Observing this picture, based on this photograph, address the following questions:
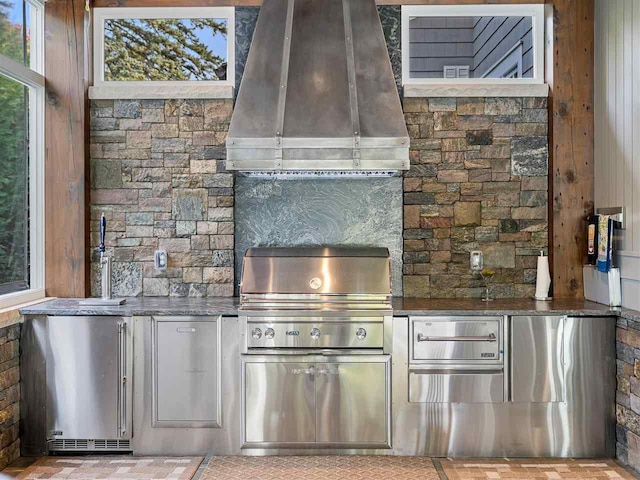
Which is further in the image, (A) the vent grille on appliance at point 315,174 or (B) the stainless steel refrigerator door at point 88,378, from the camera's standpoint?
(A) the vent grille on appliance at point 315,174

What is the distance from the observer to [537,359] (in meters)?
Result: 3.27

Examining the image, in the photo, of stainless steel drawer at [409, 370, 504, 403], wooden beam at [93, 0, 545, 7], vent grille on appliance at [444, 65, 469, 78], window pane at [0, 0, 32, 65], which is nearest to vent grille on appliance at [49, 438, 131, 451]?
stainless steel drawer at [409, 370, 504, 403]

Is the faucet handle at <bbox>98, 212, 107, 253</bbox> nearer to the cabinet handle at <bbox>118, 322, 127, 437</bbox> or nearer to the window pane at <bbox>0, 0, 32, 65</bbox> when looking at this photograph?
the cabinet handle at <bbox>118, 322, 127, 437</bbox>

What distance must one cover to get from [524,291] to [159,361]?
2494 mm

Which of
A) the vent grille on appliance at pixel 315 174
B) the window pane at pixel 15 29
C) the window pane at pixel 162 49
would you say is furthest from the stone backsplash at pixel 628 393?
the window pane at pixel 15 29

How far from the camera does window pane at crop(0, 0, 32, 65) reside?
11.6 feet

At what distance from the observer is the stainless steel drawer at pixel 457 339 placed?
328cm

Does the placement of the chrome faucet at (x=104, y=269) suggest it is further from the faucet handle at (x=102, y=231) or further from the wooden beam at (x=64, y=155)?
the wooden beam at (x=64, y=155)

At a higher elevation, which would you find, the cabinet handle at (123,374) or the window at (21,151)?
the window at (21,151)

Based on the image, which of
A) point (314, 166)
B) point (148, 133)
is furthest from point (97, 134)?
point (314, 166)

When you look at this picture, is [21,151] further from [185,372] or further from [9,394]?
[185,372]

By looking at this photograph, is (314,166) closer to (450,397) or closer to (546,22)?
(450,397)

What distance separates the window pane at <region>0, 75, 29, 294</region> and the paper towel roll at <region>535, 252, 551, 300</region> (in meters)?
3.44

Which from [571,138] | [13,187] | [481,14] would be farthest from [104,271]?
[571,138]
